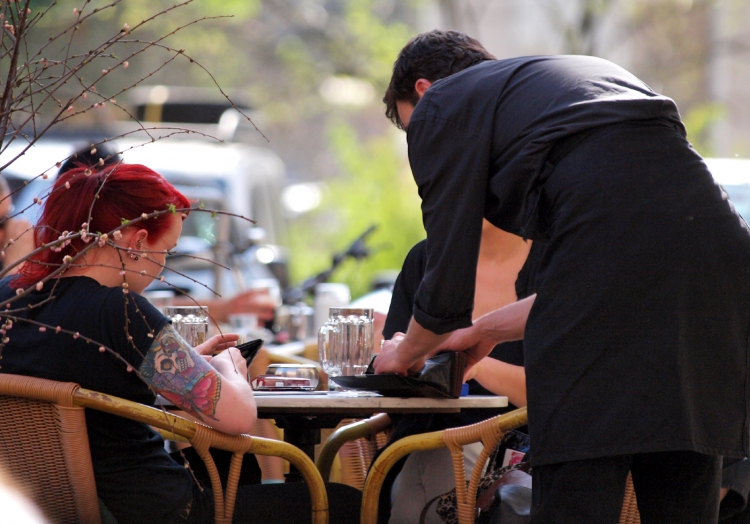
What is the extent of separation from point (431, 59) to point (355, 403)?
0.99 metres

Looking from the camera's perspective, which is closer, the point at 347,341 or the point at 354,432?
the point at 347,341

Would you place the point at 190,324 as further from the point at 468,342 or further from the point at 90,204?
the point at 468,342

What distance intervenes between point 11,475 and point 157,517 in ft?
1.15

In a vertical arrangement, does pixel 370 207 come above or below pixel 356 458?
above

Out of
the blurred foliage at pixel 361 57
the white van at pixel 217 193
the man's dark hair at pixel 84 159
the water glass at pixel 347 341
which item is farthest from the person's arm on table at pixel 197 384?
the blurred foliage at pixel 361 57

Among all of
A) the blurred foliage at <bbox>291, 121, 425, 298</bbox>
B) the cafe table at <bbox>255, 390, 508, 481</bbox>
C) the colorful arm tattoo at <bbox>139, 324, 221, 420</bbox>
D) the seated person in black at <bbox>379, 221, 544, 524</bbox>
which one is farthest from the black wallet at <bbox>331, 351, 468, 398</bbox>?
the blurred foliage at <bbox>291, 121, 425, 298</bbox>

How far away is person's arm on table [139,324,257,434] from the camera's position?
222cm

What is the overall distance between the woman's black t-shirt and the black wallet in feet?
1.68

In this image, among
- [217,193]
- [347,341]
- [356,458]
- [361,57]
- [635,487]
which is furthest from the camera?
[361,57]

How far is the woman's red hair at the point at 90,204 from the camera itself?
236 cm

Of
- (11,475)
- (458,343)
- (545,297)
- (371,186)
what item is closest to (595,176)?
(545,297)

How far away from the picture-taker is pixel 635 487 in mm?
2078

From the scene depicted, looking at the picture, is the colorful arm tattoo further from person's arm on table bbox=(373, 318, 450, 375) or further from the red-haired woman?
person's arm on table bbox=(373, 318, 450, 375)

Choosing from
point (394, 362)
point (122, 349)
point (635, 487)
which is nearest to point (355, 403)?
point (394, 362)
